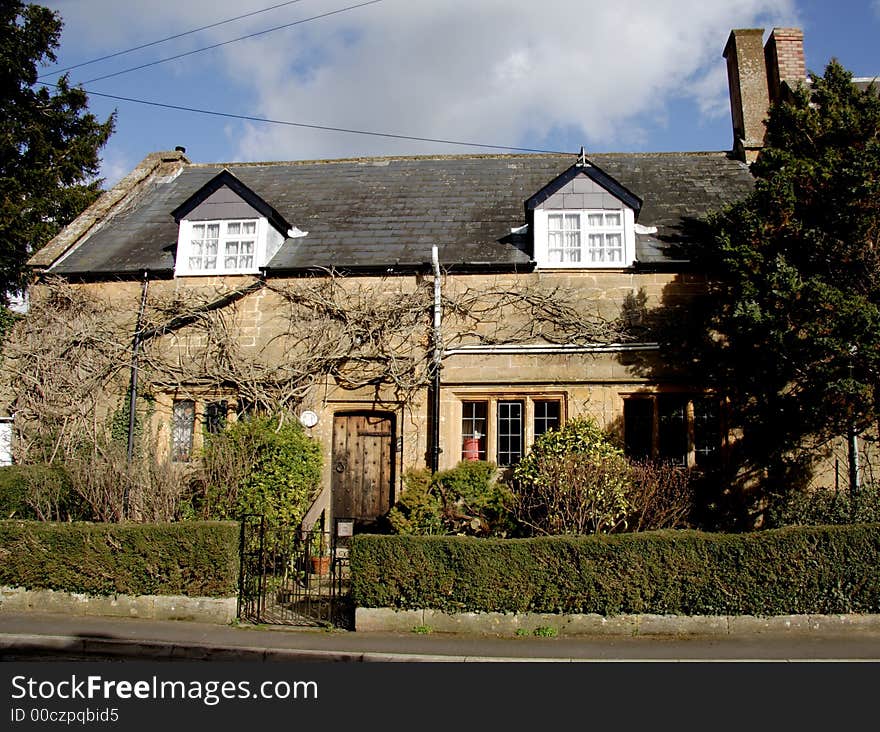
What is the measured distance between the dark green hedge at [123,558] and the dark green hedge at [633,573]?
2072mm

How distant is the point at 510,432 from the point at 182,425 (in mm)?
6779

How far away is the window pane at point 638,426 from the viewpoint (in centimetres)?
1405

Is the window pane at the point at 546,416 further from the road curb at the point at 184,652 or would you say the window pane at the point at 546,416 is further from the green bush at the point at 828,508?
the road curb at the point at 184,652

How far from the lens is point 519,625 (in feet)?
30.7

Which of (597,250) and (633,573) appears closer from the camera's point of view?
(633,573)

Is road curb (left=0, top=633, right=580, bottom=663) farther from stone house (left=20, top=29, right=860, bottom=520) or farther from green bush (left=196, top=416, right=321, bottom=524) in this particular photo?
stone house (left=20, top=29, right=860, bottom=520)

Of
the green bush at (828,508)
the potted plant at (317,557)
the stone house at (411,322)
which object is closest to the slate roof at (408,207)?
the stone house at (411,322)

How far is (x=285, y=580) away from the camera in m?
11.0

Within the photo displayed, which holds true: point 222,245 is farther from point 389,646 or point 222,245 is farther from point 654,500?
point 654,500

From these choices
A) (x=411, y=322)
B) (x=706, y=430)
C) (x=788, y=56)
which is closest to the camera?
(x=706, y=430)

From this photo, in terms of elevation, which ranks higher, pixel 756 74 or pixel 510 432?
pixel 756 74

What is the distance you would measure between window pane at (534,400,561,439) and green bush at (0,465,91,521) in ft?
26.4

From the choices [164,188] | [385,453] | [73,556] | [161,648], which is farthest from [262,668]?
[164,188]

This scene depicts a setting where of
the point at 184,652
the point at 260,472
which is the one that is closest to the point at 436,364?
the point at 260,472
